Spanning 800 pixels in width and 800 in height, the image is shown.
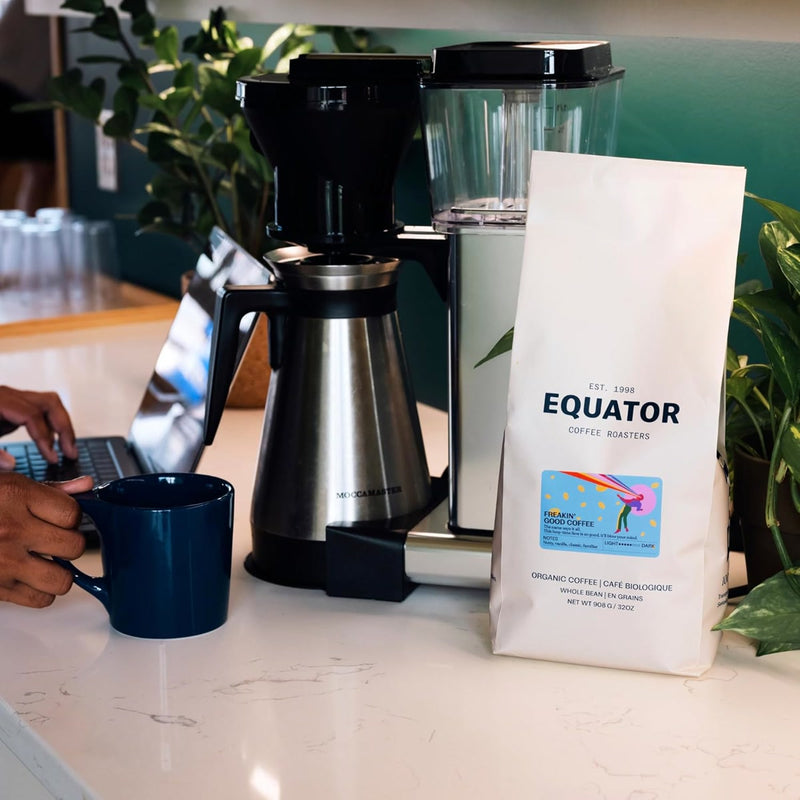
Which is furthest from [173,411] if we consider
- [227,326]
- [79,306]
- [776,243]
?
[79,306]

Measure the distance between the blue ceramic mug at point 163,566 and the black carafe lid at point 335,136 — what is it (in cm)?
24

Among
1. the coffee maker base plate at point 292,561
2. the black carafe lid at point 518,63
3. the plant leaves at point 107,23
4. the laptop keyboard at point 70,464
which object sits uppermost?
the plant leaves at point 107,23

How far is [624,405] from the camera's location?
763 millimetres

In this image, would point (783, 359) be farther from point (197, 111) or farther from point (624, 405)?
point (197, 111)

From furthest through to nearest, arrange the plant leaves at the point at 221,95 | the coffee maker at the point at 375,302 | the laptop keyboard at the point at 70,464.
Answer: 1. the plant leaves at the point at 221,95
2. the laptop keyboard at the point at 70,464
3. the coffee maker at the point at 375,302

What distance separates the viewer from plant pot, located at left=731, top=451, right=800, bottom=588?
855mm

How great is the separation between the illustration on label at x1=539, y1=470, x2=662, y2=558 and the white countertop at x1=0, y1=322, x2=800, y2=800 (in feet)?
0.33

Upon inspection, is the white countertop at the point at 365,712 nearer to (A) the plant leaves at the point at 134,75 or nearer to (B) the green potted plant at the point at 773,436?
(B) the green potted plant at the point at 773,436

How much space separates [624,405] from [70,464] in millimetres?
742

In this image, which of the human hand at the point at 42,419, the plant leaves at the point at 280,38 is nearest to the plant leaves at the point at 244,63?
the plant leaves at the point at 280,38

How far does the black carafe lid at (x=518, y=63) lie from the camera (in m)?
0.84

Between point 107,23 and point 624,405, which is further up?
point 107,23

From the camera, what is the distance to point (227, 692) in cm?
79

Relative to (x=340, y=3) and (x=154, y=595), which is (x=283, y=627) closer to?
(x=154, y=595)
